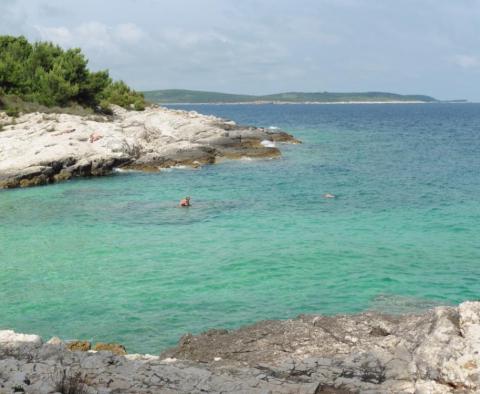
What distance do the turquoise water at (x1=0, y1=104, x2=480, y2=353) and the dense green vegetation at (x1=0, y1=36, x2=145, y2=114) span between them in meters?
21.2

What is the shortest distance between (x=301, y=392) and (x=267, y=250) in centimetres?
1344

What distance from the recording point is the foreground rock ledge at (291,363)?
9.87 meters

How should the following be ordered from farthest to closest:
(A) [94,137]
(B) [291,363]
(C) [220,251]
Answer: (A) [94,137] < (C) [220,251] < (B) [291,363]

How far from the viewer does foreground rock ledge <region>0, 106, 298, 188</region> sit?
134 ft

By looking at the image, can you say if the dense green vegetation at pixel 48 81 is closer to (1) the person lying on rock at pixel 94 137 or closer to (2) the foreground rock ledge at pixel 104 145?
(2) the foreground rock ledge at pixel 104 145

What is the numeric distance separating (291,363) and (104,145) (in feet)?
120

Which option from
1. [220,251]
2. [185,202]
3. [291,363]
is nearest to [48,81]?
[185,202]

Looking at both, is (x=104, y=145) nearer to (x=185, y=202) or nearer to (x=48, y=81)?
(x=185, y=202)

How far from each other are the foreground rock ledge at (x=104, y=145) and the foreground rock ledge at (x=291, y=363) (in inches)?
1176

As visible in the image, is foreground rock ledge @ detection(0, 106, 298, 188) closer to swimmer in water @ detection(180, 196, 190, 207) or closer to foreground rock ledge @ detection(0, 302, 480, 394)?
swimmer in water @ detection(180, 196, 190, 207)

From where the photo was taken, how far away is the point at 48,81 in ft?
192

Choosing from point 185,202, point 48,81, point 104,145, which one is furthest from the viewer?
point 48,81

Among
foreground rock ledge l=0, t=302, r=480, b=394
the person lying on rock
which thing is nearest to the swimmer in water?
the person lying on rock

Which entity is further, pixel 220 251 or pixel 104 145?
pixel 104 145
